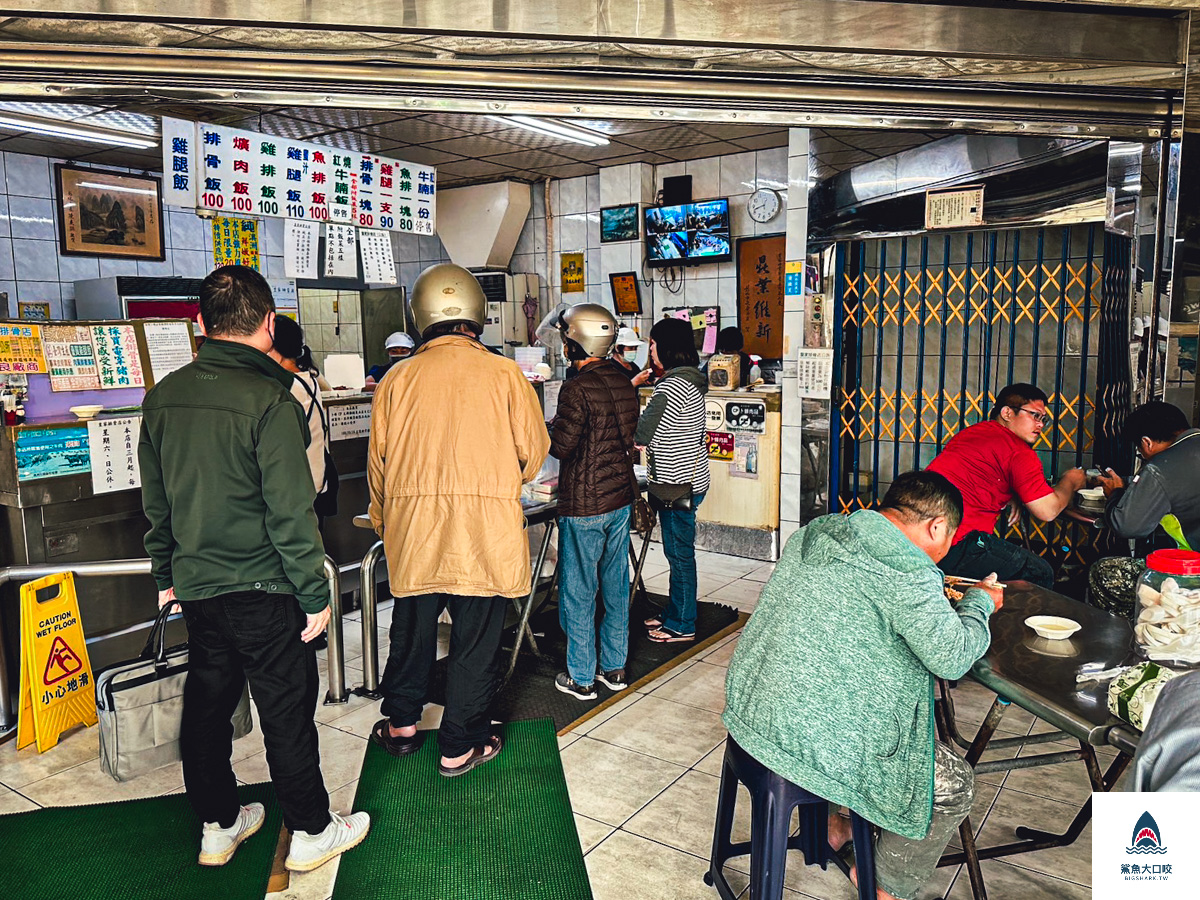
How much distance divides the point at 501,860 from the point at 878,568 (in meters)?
1.55

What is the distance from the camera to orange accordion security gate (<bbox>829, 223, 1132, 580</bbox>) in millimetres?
4574

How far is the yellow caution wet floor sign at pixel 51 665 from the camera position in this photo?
3.29m

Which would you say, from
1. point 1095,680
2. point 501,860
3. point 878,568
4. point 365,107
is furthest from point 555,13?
point 501,860

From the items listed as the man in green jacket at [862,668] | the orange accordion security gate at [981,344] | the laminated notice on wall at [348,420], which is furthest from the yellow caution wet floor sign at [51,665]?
the orange accordion security gate at [981,344]

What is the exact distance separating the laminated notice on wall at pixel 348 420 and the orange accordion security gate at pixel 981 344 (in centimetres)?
291

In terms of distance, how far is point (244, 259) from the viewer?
8.59 meters

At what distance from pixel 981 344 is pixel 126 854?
213 inches

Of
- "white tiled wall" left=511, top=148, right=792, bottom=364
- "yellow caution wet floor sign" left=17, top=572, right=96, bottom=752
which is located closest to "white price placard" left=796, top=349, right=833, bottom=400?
"white tiled wall" left=511, top=148, right=792, bottom=364

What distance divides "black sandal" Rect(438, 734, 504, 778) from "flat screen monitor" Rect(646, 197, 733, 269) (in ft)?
17.8

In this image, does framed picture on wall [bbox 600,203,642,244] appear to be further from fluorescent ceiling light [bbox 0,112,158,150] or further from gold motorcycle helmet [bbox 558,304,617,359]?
gold motorcycle helmet [bbox 558,304,617,359]

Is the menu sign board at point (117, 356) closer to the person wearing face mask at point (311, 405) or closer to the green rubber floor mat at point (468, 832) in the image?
the person wearing face mask at point (311, 405)

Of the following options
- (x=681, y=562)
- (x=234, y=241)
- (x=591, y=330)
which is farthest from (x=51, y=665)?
(x=234, y=241)

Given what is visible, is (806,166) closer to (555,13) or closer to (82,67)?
(555,13)

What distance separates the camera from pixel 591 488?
360 cm
